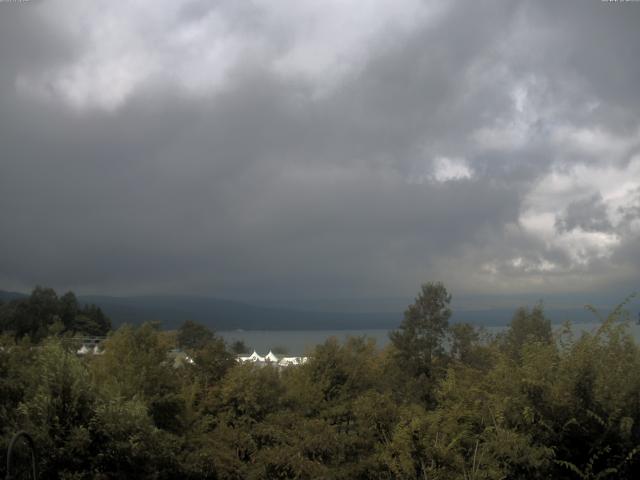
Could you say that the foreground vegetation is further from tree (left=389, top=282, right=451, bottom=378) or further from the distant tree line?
the distant tree line

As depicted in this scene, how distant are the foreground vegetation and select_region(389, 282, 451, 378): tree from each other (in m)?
12.6

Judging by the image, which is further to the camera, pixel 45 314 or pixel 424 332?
pixel 45 314

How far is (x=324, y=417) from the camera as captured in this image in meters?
23.5

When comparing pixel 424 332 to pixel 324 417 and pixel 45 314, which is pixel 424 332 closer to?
pixel 324 417

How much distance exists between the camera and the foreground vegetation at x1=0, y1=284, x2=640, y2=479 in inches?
503

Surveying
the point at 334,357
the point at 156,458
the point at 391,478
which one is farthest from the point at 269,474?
the point at 334,357

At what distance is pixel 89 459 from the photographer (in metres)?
13.2

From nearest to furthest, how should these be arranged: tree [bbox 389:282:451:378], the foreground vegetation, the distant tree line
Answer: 1. the foreground vegetation
2. tree [bbox 389:282:451:378]
3. the distant tree line

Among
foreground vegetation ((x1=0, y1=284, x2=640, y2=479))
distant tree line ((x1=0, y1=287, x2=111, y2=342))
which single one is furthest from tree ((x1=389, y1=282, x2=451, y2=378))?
distant tree line ((x1=0, y1=287, x2=111, y2=342))

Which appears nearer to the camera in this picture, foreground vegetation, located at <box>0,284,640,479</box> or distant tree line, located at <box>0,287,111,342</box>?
foreground vegetation, located at <box>0,284,640,479</box>

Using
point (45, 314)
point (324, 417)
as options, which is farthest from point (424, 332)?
point (45, 314)

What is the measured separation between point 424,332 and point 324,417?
16941mm

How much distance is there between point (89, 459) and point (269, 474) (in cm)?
670

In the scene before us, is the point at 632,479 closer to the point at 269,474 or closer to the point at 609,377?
the point at 609,377
